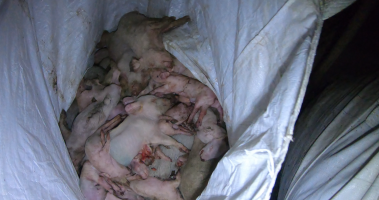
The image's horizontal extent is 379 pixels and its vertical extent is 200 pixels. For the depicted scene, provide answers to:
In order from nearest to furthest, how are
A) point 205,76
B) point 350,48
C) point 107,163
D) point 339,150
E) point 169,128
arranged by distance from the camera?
point 339,150 < point 205,76 < point 107,163 < point 169,128 < point 350,48

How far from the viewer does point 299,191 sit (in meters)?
1.12

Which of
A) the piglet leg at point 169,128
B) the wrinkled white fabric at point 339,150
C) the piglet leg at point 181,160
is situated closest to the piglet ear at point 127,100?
the piglet leg at point 169,128

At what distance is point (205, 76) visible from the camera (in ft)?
4.81

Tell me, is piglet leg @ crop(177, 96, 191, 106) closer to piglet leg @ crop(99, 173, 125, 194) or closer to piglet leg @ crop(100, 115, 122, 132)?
piglet leg @ crop(100, 115, 122, 132)

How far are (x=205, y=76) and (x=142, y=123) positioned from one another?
0.45 meters

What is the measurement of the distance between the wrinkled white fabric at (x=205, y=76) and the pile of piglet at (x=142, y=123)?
17 centimetres

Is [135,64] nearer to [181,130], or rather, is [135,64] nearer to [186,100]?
[186,100]

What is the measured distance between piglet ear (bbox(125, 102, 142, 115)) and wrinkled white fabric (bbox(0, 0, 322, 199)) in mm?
290

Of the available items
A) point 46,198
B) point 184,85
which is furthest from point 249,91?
point 46,198

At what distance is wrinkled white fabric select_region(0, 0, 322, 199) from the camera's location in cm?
91

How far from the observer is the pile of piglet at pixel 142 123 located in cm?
162

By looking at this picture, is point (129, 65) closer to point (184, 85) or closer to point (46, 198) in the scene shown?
point (184, 85)

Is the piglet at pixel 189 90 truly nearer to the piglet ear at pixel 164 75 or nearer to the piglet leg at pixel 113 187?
the piglet ear at pixel 164 75

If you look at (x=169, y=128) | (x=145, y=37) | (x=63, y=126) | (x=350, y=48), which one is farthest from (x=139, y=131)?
(x=350, y=48)
